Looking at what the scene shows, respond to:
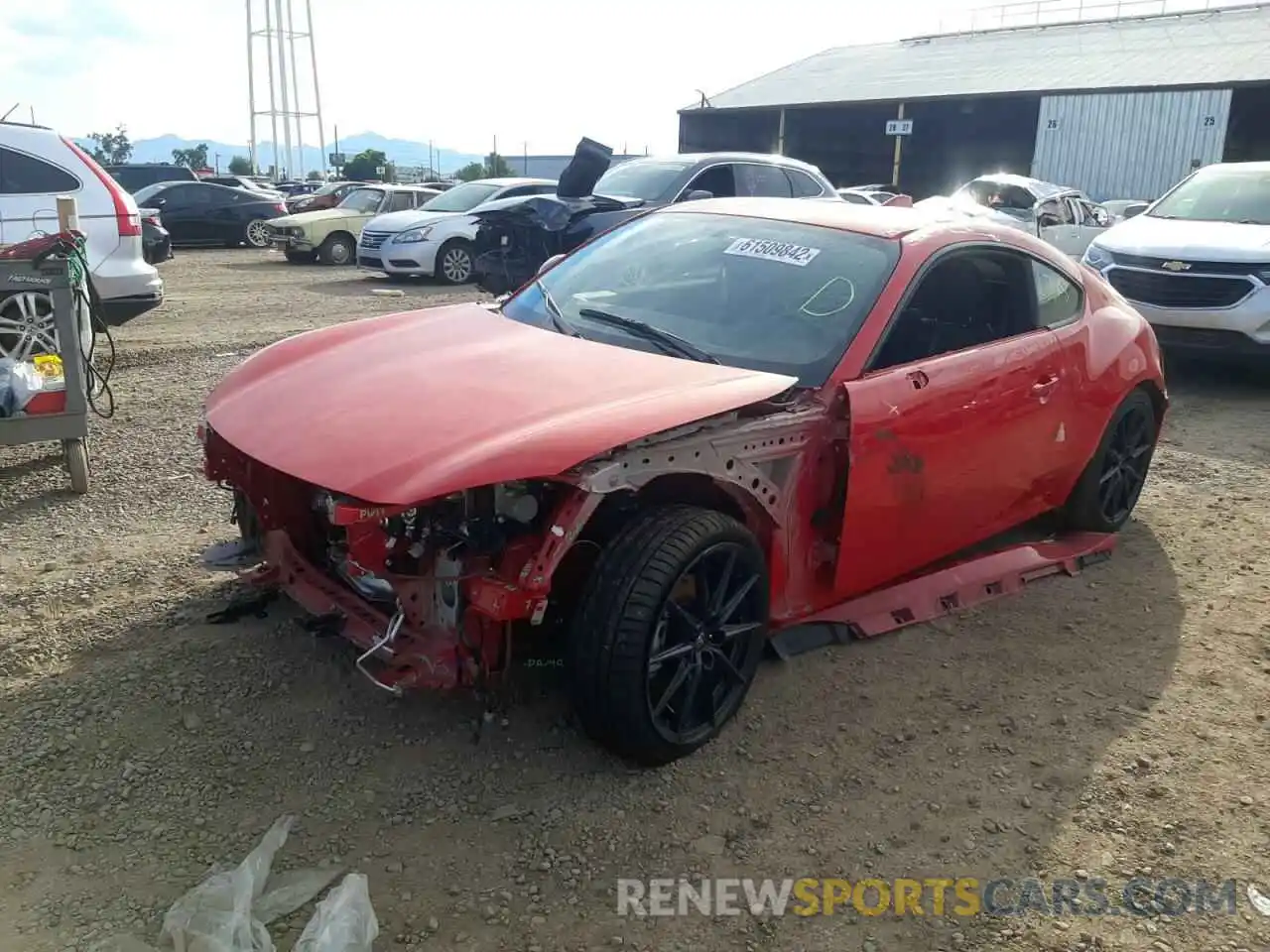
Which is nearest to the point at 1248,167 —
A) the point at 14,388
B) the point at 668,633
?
the point at 668,633

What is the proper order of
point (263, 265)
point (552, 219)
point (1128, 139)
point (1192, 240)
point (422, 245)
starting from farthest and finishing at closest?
point (1128, 139)
point (263, 265)
point (422, 245)
point (552, 219)
point (1192, 240)

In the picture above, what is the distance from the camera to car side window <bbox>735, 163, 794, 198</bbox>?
10.8 m

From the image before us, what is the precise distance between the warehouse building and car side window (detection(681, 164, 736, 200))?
785 inches

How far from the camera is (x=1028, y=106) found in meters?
31.4

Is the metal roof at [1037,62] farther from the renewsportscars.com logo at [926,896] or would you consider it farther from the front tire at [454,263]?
the renewsportscars.com logo at [926,896]

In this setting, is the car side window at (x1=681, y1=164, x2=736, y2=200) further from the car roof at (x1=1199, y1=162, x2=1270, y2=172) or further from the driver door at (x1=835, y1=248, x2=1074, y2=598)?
the driver door at (x1=835, y1=248, x2=1074, y2=598)

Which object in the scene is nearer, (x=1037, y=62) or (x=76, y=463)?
(x=76, y=463)

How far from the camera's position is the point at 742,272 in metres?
3.86

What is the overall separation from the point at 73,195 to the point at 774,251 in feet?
19.3

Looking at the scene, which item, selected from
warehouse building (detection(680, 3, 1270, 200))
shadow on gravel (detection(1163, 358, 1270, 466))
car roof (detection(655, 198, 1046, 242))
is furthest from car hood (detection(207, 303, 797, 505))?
warehouse building (detection(680, 3, 1270, 200))

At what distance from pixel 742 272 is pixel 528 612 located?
5.71 feet

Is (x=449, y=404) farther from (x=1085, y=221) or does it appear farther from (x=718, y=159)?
(x=1085, y=221)

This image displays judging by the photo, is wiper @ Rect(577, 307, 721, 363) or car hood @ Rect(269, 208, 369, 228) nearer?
wiper @ Rect(577, 307, 721, 363)

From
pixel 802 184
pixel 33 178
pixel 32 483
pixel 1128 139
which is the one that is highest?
pixel 1128 139
